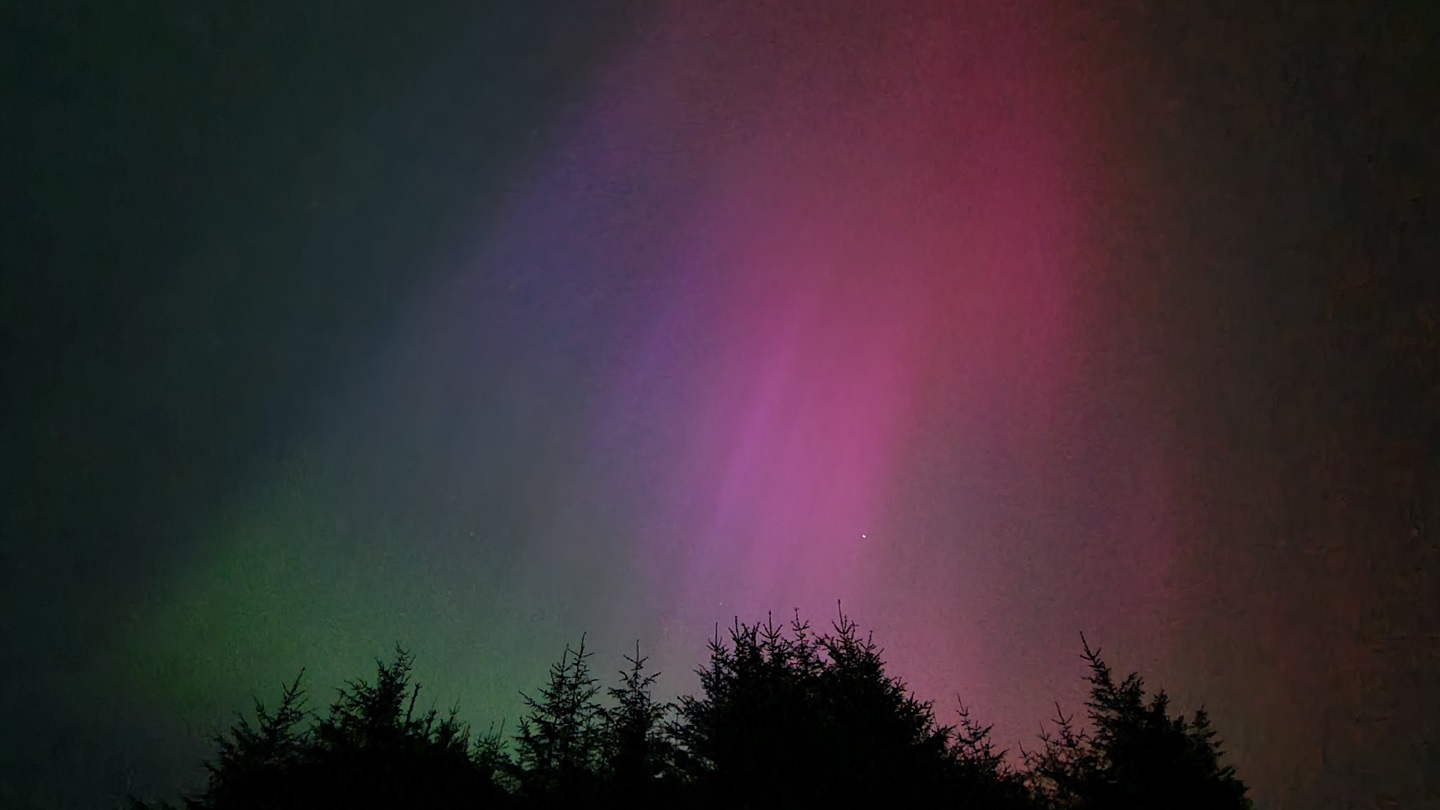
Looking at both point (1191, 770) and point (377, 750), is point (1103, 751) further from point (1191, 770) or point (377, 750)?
point (377, 750)

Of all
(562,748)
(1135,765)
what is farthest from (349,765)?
(1135,765)

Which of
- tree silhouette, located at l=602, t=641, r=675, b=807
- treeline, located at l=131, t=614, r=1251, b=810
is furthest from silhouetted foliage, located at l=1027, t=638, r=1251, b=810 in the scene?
tree silhouette, located at l=602, t=641, r=675, b=807

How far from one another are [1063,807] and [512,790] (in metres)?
13.4

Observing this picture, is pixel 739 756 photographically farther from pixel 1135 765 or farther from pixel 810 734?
pixel 1135 765

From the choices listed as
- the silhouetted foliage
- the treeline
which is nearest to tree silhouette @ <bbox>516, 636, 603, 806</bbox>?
the treeline

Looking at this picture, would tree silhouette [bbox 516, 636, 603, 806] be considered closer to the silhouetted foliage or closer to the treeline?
the treeline

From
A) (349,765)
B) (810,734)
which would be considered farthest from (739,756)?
(349,765)

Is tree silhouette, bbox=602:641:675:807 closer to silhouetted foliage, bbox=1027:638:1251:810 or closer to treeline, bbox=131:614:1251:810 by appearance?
treeline, bbox=131:614:1251:810

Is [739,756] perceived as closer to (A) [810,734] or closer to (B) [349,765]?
(A) [810,734]

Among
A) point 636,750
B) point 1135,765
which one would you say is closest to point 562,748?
point 636,750

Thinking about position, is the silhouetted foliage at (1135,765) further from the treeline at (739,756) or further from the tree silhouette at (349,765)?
the tree silhouette at (349,765)

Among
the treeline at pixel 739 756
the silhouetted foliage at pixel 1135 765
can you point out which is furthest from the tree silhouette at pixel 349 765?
the silhouetted foliage at pixel 1135 765

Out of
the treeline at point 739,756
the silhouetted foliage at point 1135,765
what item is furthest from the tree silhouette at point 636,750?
the silhouetted foliage at point 1135,765

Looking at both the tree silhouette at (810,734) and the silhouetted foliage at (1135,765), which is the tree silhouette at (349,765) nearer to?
the tree silhouette at (810,734)
